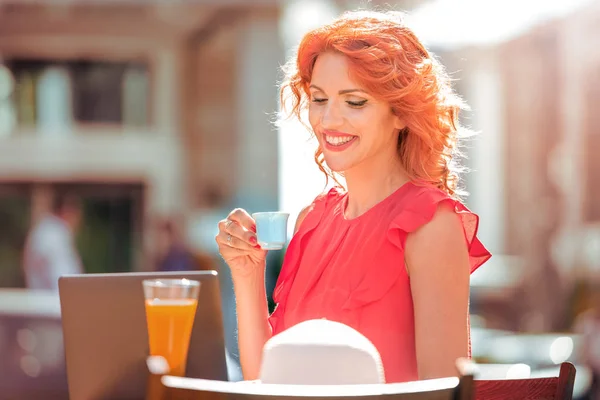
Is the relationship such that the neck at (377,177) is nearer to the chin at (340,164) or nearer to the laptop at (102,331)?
the chin at (340,164)

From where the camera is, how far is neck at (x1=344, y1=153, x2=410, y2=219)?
229cm

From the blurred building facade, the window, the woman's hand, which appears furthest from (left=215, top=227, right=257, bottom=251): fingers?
the blurred building facade

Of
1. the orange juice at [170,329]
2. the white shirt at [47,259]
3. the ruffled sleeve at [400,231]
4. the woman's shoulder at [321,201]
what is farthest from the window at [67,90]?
the orange juice at [170,329]

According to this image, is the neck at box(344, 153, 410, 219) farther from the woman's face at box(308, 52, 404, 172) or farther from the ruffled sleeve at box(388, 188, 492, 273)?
the ruffled sleeve at box(388, 188, 492, 273)

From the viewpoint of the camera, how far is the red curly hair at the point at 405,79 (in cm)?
218

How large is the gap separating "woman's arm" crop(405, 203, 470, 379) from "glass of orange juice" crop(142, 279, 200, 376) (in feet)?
1.51

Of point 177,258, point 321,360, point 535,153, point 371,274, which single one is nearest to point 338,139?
point 371,274

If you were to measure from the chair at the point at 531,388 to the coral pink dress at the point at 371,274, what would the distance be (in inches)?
6.0

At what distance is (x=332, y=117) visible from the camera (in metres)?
2.19

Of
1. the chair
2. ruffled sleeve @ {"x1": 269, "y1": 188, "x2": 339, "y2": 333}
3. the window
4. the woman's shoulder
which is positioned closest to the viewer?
the chair

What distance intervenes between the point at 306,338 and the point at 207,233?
44.4ft

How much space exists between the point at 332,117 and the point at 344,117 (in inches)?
1.0

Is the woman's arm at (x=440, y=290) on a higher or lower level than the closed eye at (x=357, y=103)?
lower

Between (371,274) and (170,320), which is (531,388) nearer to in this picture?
(371,274)
